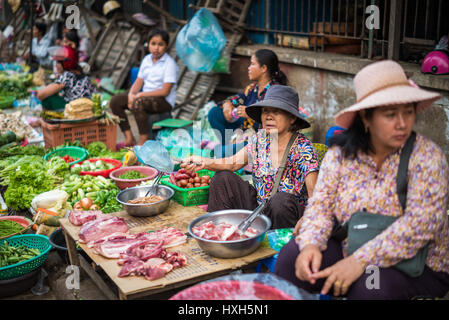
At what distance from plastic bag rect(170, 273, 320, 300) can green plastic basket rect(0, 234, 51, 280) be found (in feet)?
5.25

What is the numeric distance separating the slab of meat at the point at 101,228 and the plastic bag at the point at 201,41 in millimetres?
4042

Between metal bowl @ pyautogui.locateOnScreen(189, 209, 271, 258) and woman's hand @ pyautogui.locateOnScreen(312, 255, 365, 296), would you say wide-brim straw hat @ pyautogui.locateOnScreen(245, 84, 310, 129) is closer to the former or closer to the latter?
metal bowl @ pyautogui.locateOnScreen(189, 209, 271, 258)

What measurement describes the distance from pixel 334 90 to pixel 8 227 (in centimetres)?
383

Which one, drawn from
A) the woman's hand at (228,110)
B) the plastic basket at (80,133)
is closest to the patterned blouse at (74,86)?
the plastic basket at (80,133)

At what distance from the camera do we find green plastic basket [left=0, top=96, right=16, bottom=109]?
889cm

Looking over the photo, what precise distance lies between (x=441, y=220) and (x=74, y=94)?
5.64 m

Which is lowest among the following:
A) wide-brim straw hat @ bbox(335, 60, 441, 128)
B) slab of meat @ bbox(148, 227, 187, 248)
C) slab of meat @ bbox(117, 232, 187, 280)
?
slab of meat @ bbox(117, 232, 187, 280)

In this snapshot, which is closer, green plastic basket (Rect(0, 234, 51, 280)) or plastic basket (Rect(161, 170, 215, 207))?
green plastic basket (Rect(0, 234, 51, 280))

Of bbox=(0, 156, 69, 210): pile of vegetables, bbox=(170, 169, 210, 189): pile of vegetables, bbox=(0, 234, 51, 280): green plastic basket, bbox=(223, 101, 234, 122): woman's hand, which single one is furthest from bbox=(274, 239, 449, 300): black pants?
bbox=(0, 156, 69, 210): pile of vegetables

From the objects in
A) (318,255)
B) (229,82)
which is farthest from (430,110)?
(229,82)

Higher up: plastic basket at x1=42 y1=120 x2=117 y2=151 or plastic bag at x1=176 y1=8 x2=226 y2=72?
plastic bag at x1=176 y1=8 x2=226 y2=72

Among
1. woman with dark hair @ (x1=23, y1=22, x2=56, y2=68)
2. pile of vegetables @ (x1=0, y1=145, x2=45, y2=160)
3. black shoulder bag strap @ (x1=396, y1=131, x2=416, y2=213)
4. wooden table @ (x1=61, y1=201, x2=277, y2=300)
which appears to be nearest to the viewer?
black shoulder bag strap @ (x1=396, y1=131, x2=416, y2=213)

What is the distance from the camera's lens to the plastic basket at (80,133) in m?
6.20

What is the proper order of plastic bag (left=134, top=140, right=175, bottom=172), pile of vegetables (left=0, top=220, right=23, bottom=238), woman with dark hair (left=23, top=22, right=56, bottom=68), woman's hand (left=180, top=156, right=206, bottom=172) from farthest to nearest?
woman with dark hair (left=23, top=22, right=56, bottom=68) → pile of vegetables (left=0, top=220, right=23, bottom=238) → plastic bag (left=134, top=140, right=175, bottom=172) → woman's hand (left=180, top=156, right=206, bottom=172)
